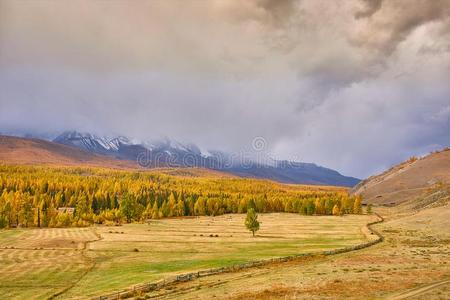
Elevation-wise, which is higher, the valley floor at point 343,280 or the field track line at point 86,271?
the valley floor at point 343,280

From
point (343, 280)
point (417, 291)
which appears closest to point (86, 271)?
point (343, 280)

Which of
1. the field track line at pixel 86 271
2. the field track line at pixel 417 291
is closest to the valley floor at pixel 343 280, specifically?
the field track line at pixel 417 291

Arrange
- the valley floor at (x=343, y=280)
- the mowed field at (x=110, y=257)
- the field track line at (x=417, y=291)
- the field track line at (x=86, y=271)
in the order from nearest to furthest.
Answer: the field track line at (x=417, y=291)
the valley floor at (x=343, y=280)
the field track line at (x=86, y=271)
the mowed field at (x=110, y=257)

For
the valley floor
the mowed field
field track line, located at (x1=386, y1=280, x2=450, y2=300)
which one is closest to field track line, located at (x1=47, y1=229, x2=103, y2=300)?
the mowed field

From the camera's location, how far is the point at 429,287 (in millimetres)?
44188

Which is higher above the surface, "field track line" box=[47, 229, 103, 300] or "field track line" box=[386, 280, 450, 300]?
"field track line" box=[386, 280, 450, 300]

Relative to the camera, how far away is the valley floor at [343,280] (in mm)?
43844

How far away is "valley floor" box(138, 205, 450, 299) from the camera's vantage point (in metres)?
43.8

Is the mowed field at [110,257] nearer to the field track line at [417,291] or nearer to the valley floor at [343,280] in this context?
the valley floor at [343,280]

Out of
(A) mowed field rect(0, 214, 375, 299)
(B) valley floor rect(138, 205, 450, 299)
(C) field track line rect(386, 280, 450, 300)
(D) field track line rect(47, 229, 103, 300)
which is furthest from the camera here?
(A) mowed field rect(0, 214, 375, 299)

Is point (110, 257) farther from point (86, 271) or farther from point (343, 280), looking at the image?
point (343, 280)

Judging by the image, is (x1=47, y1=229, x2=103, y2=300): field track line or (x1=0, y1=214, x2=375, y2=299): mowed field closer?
(x1=47, y1=229, x2=103, y2=300): field track line

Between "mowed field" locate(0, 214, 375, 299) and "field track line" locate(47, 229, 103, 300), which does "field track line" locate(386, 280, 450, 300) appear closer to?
"mowed field" locate(0, 214, 375, 299)

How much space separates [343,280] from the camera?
166 ft
